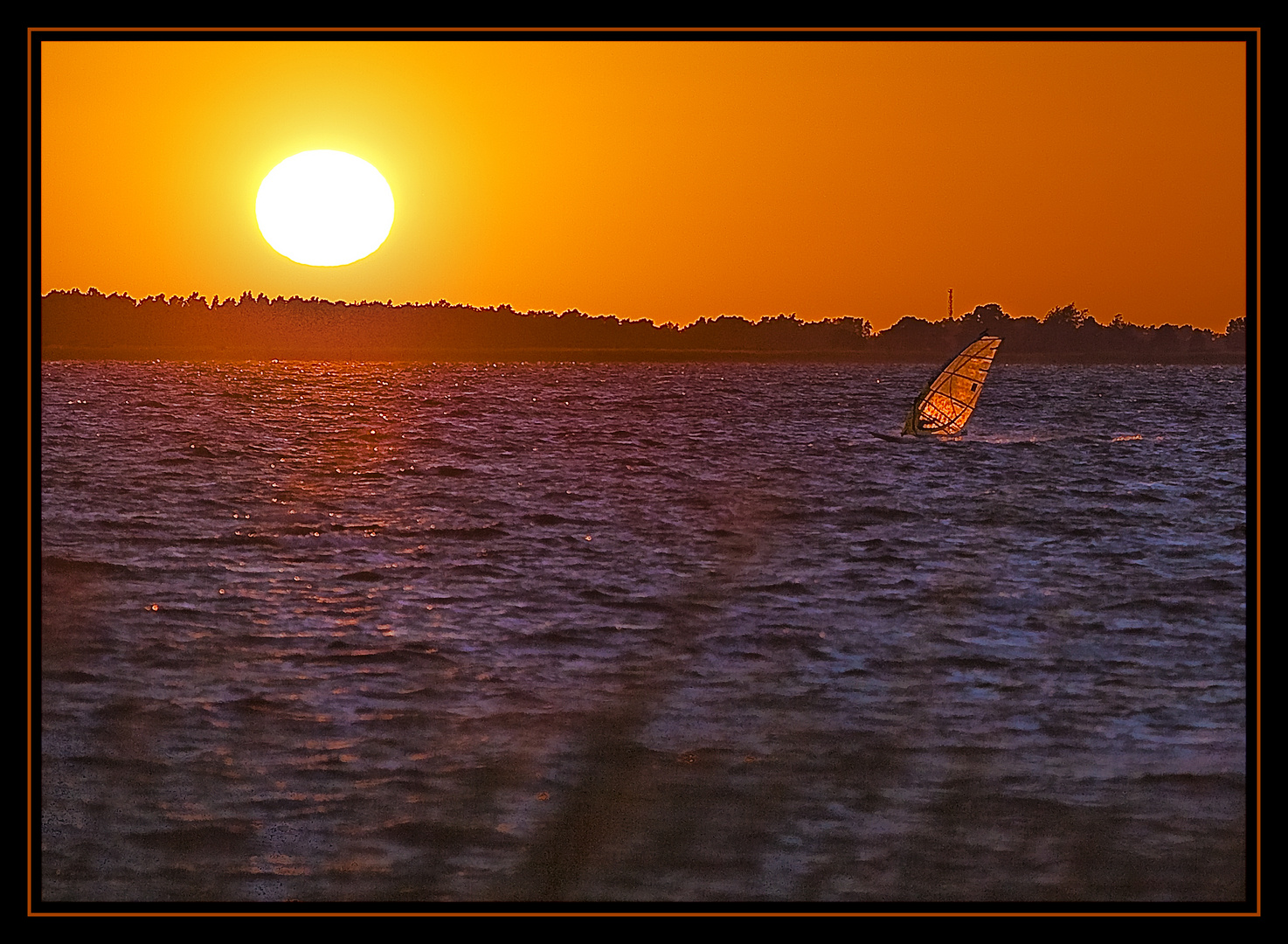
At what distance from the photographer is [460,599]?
2795 centimetres

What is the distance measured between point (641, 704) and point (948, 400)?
69260 millimetres

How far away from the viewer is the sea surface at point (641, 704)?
1244 cm

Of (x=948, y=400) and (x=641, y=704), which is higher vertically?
(x=948, y=400)

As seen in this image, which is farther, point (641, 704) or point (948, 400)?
point (948, 400)

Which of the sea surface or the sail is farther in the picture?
the sail

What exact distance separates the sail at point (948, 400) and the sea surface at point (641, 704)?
3217 cm

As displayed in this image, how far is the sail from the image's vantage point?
79.9 metres

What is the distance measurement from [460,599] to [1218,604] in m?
15.0

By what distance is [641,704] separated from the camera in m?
18.1

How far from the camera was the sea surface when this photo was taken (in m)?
12.4

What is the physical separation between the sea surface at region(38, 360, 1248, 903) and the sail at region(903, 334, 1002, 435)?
3217 cm

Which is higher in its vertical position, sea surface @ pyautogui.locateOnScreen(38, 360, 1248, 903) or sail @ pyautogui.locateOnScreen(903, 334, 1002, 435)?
sail @ pyautogui.locateOnScreen(903, 334, 1002, 435)

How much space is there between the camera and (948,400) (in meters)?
84.5
